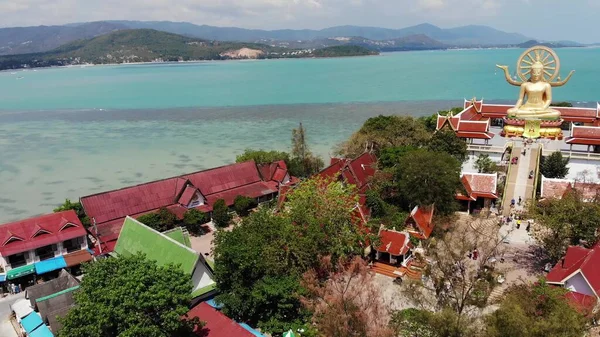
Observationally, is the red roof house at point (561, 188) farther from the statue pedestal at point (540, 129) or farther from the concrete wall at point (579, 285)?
the statue pedestal at point (540, 129)

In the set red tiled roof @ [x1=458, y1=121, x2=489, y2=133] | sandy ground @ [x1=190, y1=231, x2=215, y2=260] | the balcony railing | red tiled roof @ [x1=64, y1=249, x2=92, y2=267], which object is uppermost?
red tiled roof @ [x1=458, y1=121, x2=489, y2=133]

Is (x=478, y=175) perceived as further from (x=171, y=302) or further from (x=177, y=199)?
(x=171, y=302)

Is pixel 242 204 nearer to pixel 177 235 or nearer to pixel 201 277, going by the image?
pixel 177 235

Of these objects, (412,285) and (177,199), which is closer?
(412,285)

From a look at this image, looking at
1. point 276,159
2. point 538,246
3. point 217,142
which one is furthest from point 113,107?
point 538,246

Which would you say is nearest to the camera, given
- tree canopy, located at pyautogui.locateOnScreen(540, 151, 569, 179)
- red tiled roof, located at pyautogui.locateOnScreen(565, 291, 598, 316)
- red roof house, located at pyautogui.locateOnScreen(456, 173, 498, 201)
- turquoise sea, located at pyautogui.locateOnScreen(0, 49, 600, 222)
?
red tiled roof, located at pyautogui.locateOnScreen(565, 291, 598, 316)

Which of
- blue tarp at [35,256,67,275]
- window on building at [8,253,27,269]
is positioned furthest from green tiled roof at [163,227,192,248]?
window on building at [8,253,27,269]

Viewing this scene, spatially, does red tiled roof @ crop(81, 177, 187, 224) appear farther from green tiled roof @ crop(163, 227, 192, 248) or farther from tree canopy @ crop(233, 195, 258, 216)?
green tiled roof @ crop(163, 227, 192, 248)

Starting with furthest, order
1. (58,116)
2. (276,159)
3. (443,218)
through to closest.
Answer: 1. (58,116)
2. (276,159)
3. (443,218)
